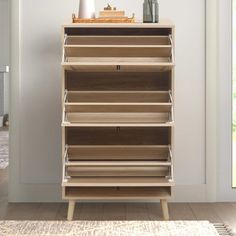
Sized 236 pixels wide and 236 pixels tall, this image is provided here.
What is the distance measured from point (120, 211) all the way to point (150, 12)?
3.81ft

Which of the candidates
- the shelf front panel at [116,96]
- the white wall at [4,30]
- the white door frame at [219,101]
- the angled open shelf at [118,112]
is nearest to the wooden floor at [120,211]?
the white door frame at [219,101]

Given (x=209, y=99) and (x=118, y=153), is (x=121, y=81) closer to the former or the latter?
(x=118, y=153)

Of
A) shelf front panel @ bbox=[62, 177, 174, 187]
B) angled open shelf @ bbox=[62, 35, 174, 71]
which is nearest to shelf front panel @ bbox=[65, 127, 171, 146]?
shelf front panel @ bbox=[62, 177, 174, 187]

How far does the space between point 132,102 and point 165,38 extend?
402 millimetres

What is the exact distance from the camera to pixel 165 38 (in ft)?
10.4

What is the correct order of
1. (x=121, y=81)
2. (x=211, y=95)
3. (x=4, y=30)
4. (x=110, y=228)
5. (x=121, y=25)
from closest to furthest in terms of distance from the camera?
(x=110, y=228) < (x=121, y=25) < (x=121, y=81) < (x=211, y=95) < (x=4, y=30)

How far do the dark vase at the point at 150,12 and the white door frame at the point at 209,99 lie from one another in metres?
0.51

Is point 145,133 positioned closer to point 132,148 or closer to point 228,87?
point 132,148

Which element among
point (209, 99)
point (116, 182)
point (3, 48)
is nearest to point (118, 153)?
point (116, 182)

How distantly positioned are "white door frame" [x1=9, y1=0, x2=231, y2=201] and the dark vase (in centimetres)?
51

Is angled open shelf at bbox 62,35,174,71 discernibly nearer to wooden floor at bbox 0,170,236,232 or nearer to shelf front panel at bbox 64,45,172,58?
shelf front panel at bbox 64,45,172,58

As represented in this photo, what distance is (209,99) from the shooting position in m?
3.62

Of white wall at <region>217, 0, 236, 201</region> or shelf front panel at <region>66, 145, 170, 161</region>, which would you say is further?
white wall at <region>217, 0, 236, 201</region>

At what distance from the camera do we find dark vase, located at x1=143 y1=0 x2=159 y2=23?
3.20 m
